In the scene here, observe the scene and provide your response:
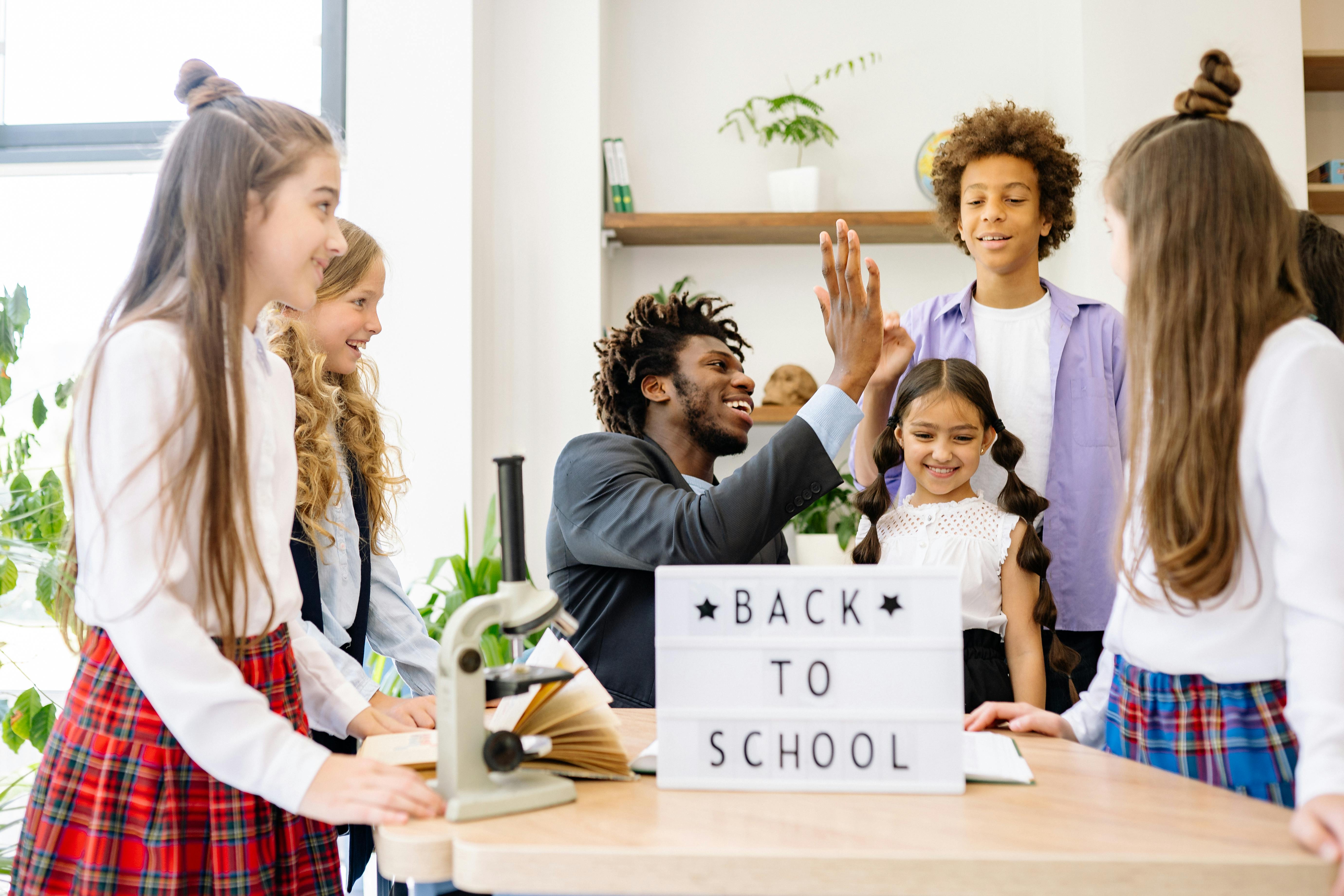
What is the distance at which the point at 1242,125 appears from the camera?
1.05 metres

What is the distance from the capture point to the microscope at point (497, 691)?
2.93 feet

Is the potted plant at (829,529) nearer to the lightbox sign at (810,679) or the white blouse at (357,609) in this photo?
the white blouse at (357,609)

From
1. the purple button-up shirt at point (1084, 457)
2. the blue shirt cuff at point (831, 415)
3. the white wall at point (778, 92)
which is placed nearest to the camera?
the blue shirt cuff at point (831, 415)

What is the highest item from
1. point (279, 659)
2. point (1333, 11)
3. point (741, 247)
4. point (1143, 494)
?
point (1333, 11)

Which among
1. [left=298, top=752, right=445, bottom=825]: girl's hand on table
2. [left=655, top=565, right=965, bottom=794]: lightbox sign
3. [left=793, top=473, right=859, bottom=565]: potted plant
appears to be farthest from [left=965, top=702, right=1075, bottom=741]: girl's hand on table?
[left=793, top=473, right=859, bottom=565]: potted plant

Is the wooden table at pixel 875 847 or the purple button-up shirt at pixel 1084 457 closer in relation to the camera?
the wooden table at pixel 875 847

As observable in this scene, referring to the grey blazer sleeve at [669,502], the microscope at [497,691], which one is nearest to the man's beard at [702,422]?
the grey blazer sleeve at [669,502]

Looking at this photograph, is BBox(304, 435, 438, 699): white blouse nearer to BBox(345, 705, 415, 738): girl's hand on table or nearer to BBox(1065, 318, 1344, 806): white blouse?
BBox(345, 705, 415, 738): girl's hand on table

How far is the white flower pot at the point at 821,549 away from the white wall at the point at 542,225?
2.67 ft

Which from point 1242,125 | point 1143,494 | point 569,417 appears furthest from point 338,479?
point 569,417

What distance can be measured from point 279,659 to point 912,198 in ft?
9.95

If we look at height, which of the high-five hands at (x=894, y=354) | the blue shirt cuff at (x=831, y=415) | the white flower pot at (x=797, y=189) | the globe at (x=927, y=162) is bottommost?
the blue shirt cuff at (x=831, y=415)

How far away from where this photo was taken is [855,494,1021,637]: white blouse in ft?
5.59

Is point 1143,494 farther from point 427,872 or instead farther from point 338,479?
point 338,479
